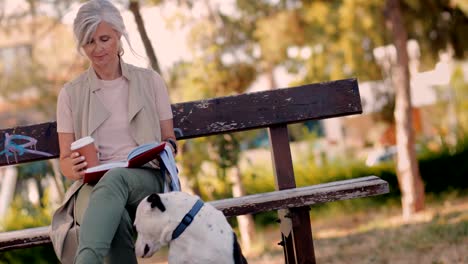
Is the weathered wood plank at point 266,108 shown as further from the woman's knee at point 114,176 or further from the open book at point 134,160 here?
the woman's knee at point 114,176

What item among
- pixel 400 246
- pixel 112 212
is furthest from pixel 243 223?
pixel 112 212

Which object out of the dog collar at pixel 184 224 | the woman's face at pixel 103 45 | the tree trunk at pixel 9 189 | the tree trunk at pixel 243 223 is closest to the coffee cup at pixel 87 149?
the woman's face at pixel 103 45

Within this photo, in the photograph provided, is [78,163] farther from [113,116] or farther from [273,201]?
[273,201]

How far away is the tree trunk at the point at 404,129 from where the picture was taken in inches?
355

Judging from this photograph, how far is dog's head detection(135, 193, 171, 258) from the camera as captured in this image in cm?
268

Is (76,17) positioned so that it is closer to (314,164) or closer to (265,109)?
(265,109)

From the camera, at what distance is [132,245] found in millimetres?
2928

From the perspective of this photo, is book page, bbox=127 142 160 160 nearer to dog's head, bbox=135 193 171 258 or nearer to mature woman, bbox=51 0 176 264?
mature woman, bbox=51 0 176 264

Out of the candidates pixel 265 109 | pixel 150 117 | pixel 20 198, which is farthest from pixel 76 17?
pixel 20 198

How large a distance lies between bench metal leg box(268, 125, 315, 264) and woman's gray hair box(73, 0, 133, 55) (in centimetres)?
120

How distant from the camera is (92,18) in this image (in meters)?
3.17

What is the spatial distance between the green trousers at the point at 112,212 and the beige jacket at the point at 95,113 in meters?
0.11

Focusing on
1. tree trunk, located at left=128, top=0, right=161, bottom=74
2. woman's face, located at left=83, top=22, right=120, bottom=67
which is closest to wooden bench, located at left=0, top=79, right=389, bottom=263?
woman's face, located at left=83, top=22, right=120, bottom=67

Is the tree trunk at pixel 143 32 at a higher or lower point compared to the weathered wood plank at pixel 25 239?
higher
